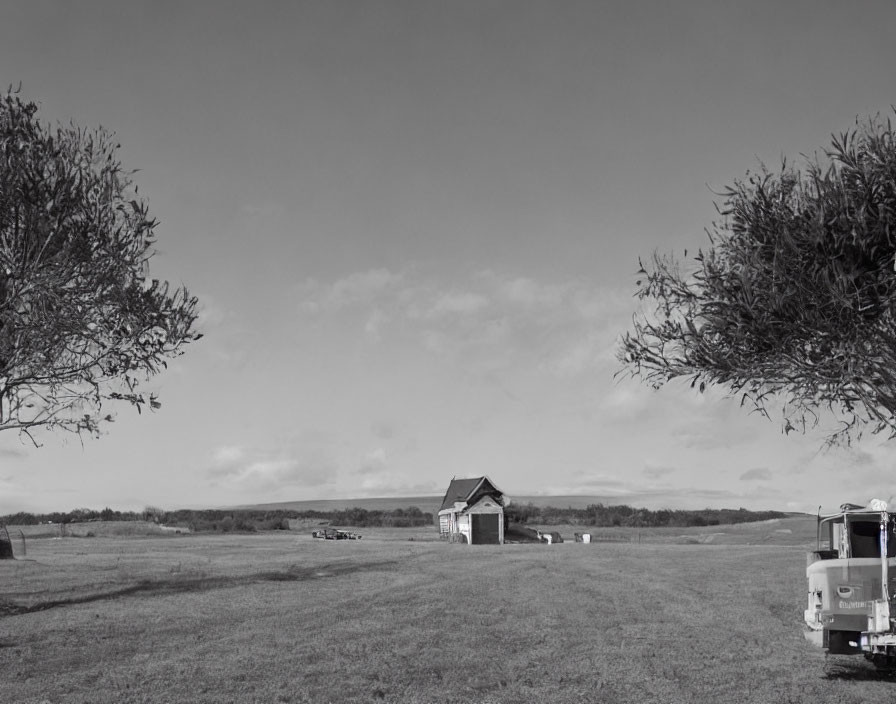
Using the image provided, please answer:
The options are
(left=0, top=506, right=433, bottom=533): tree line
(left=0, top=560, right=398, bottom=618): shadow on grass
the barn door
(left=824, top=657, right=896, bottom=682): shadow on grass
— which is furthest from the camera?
(left=0, top=506, right=433, bottom=533): tree line

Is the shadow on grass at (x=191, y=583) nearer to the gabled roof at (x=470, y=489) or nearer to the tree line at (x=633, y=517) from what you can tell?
the gabled roof at (x=470, y=489)

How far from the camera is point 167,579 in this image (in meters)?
33.4

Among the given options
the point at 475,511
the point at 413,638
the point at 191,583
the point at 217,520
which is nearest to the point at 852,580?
the point at 413,638

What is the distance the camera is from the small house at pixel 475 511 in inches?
2894

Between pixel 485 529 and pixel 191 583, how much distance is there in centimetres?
4469

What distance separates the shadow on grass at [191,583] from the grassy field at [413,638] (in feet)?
0.42

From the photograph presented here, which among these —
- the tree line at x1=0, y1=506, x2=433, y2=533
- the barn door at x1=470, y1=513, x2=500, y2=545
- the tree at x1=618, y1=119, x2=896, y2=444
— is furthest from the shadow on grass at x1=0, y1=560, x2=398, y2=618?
the tree line at x1=0, y1=506, x2=433, y2=533

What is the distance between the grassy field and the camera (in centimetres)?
1359

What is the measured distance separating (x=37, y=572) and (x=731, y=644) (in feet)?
105

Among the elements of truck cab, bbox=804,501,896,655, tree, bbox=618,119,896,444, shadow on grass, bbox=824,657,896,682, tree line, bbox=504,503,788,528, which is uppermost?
tree, bbox=618,119,896,444

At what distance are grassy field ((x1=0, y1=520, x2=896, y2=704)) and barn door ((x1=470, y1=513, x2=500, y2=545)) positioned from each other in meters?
35.7

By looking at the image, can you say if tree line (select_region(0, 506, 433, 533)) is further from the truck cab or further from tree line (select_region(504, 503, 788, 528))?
the truck cab

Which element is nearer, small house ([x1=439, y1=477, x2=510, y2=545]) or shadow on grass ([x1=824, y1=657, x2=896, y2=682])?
shadow on grass ([x1=824, y1=657, x2=896, y2=682])

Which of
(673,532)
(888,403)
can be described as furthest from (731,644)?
(673,532)
